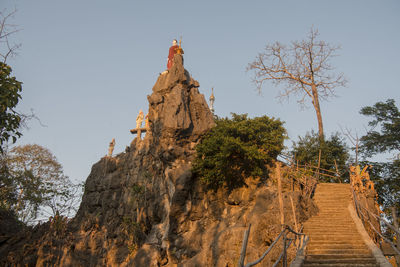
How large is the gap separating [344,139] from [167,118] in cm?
1254

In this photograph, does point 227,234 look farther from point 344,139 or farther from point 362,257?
point 344,139

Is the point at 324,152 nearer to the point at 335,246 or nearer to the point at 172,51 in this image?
the point at 335,246

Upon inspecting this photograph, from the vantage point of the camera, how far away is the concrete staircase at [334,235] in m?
8.66

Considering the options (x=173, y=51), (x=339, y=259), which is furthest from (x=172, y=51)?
(x=339, y=259)

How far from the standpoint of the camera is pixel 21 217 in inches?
837

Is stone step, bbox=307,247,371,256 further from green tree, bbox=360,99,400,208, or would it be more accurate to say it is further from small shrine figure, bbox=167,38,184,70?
small shrine figure, bbox=167,38,184,70

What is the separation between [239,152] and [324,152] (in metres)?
6.97

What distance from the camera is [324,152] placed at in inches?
782

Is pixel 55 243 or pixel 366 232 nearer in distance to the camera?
pixel 366 232

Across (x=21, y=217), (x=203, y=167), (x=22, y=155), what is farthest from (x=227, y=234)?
(x=22, y=155)

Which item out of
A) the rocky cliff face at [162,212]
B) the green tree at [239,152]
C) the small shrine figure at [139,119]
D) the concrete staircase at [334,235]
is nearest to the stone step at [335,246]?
the concrete staircase at [334,235]

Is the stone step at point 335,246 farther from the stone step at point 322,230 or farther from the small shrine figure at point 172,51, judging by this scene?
the small shrine figure at point 172,51

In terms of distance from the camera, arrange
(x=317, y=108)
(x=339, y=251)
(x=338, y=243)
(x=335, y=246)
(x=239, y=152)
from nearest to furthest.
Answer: (x=339, y=251) → (x=335, y=246) → (x=338, y=243) → (x=239, y=152) → (x=317, y=108)

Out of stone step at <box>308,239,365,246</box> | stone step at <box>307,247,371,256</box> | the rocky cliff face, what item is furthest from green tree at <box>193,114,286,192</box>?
stone step at <box>307,247,371,256</box>
